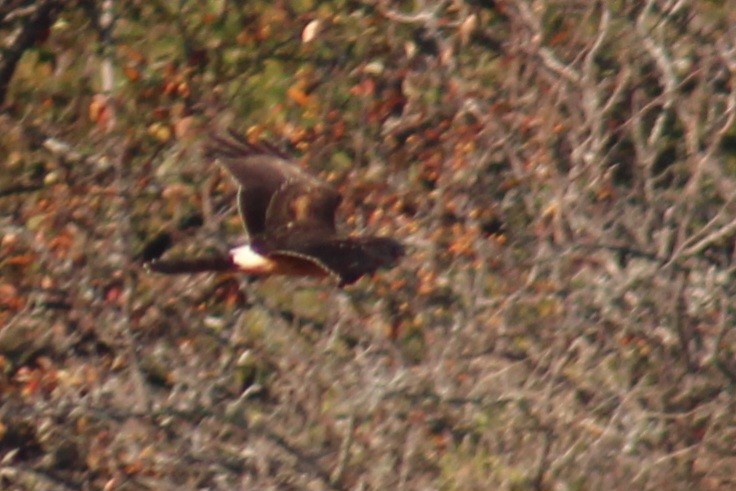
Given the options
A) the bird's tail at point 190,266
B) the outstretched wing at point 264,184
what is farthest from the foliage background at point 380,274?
the outstretched wing at point 264,184

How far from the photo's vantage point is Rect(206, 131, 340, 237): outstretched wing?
24.6 ft

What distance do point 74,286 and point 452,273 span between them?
5.07 ft

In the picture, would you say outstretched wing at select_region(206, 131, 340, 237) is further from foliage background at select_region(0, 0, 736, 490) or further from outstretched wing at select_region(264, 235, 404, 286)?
foliage background at select_region(0, 0, 736, 490)

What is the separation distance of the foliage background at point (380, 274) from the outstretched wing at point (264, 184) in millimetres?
884

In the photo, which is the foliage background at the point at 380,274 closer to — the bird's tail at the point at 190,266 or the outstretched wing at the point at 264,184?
the bird's tail at the point at 190,266

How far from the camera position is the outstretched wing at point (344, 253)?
23.2 ft

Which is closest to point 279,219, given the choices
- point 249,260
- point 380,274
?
point 249,260

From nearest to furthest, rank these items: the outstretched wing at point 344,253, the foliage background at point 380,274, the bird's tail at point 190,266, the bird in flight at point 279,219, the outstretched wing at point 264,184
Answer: the outstretched wing at point 344,253 < the bird in flight at point 279,219 < the outstretched wing at point 264,184 < the bird's tail at point 190,266 < the foliage background at point 380,274

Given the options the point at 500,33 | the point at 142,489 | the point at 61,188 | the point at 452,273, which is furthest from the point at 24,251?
the point at 500,33

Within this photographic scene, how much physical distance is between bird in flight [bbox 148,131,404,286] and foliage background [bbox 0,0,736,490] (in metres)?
0.74

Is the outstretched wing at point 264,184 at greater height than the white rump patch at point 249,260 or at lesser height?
greater

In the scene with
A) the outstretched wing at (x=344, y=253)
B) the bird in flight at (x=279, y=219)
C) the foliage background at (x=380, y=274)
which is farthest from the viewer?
the foliage background at (x=380, y=274)

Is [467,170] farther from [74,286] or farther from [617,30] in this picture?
[74,286]

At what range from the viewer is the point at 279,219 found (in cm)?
750
